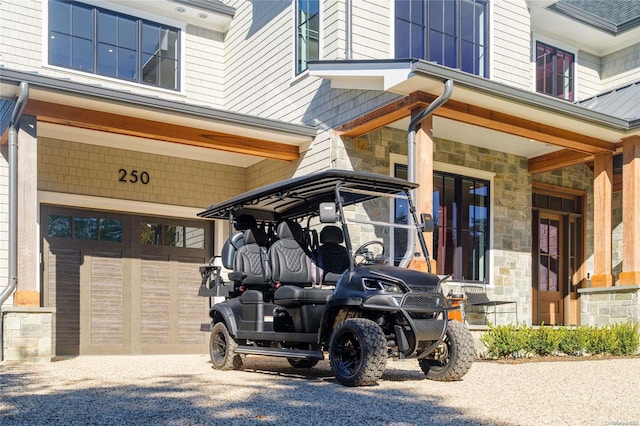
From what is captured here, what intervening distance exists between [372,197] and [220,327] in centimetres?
228

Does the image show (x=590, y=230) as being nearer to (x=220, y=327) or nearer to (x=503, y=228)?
(x=503, y=228)

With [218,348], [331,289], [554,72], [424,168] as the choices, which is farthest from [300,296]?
[554,72]

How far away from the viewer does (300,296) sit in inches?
283

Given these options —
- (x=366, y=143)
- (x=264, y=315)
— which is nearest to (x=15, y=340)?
(x=264, y=315)

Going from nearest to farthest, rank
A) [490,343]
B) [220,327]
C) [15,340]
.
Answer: [220,327] < [15,340] < [490,343]

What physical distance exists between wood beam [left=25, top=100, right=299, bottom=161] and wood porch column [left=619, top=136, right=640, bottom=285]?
17.2 ft

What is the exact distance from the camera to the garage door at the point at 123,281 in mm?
11516

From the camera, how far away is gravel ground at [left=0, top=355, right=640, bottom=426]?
4887 mm

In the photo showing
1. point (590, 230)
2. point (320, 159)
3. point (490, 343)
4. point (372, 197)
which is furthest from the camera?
point (590, 230)

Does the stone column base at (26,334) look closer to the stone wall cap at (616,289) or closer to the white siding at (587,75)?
the stone wall cap at (616,289)

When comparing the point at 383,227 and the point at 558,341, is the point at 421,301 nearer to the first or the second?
the point at 383,227

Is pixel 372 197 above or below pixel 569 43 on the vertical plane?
below

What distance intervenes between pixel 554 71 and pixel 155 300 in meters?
9.16

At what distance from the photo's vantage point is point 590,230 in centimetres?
1503
